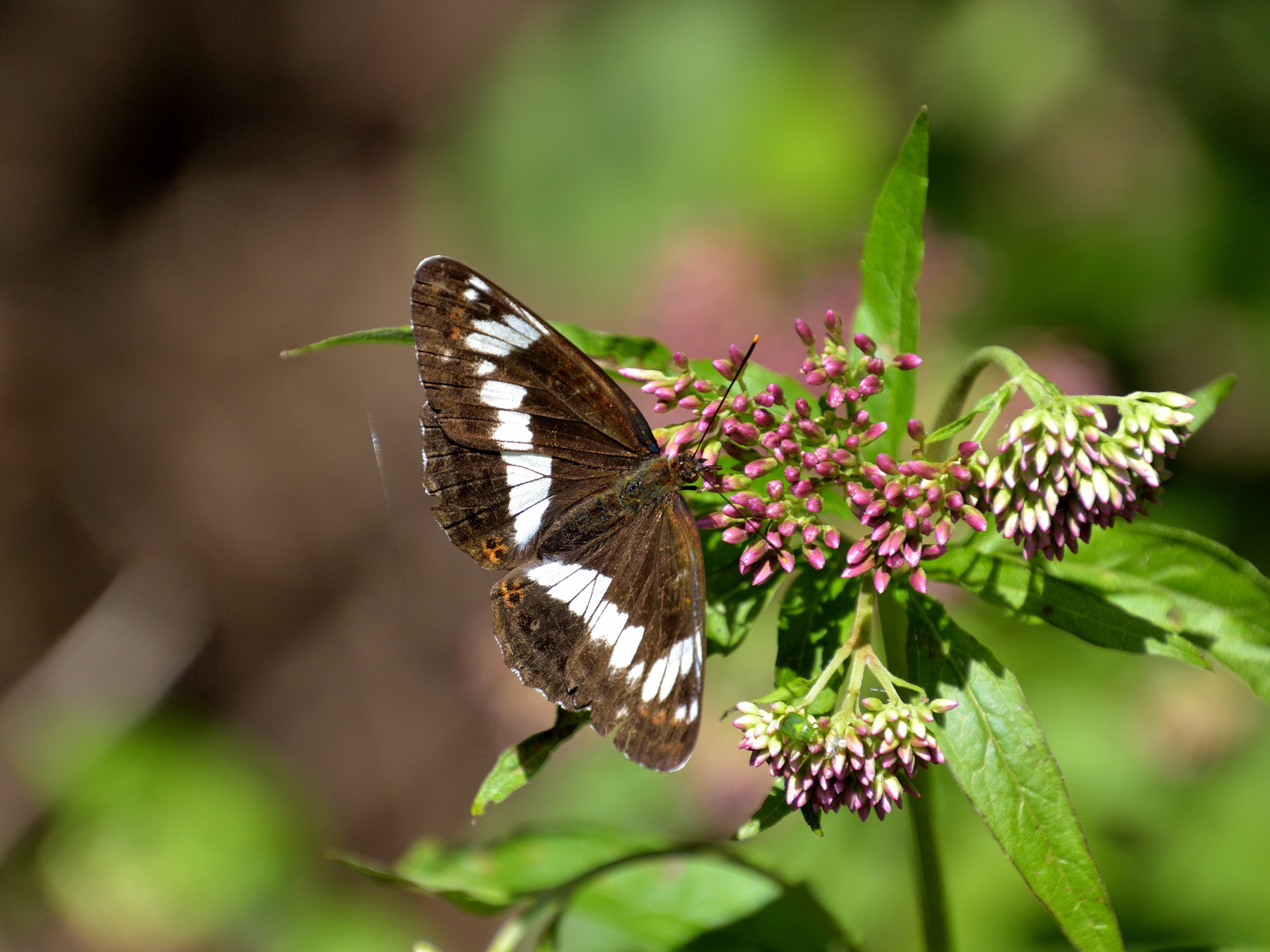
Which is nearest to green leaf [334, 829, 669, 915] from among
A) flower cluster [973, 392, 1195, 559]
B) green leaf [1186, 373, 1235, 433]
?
flower cluster [973, 392, 1195, 559]

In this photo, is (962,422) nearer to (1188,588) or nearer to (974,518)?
(974,518)

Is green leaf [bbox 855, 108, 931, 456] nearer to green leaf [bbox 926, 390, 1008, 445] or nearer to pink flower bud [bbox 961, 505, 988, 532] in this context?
green leaf [bbox 926, 390, 1008, 445]

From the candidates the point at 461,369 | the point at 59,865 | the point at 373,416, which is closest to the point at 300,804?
the point at 59,865

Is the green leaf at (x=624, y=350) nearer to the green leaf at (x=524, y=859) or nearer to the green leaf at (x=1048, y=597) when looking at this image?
the green leaf at (x=1048, y=597)

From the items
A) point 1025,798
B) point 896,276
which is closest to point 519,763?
point 1025,798

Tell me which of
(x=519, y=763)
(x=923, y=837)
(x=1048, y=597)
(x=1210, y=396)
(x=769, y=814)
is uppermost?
(x=1210, y=396)

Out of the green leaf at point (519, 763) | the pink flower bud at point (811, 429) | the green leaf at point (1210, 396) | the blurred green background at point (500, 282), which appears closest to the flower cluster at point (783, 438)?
the pink flower bud at point (811, 429)
